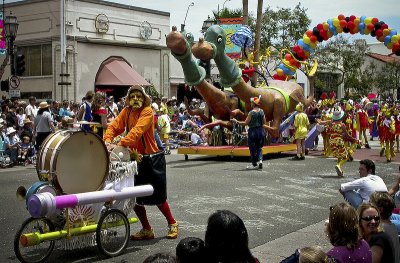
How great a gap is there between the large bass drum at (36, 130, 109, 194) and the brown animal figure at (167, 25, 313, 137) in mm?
7448

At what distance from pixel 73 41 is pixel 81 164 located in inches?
1019

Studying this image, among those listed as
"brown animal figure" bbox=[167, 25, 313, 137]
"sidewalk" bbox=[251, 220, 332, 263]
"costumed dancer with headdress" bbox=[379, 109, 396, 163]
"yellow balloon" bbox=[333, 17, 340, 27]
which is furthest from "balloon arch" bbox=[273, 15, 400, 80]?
"sidewalk" bbox=[251, 220, 332, 263]

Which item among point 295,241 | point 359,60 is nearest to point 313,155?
point 295,241

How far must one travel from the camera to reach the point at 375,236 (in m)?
4.50

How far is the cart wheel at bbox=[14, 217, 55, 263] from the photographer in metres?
6.00

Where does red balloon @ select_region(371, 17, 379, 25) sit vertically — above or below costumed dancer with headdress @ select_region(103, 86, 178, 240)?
above

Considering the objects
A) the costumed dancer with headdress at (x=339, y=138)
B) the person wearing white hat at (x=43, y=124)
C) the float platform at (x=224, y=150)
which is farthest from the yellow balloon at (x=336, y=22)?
the person wearing white hat at (x=43, y=124)

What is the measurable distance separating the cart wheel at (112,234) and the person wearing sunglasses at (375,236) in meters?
2.98

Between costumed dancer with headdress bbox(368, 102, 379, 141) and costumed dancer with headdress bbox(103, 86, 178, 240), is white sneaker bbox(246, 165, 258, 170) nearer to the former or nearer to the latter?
costumed dancer with headdress bbox(103, 86, 178, 240)

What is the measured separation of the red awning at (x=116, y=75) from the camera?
32.4 meters

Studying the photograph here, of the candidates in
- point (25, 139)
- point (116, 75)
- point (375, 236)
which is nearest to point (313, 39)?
point (25, 139)

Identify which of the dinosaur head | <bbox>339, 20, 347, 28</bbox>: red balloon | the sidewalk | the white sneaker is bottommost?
the sidewalk

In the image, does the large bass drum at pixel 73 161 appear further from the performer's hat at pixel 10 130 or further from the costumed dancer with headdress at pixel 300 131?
the costumed dancer with headdress at pixel 300 131

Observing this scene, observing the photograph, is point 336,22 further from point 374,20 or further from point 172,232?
point 172,232
